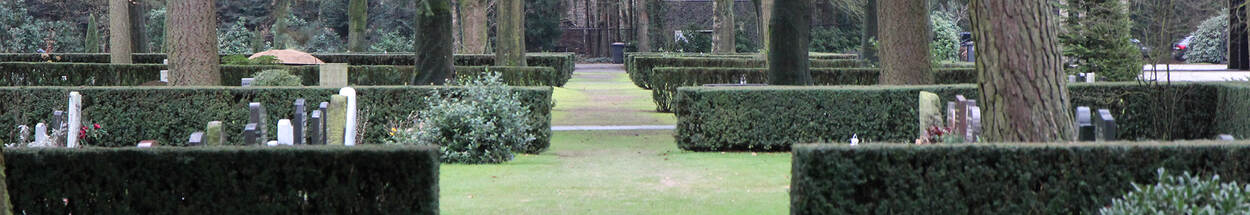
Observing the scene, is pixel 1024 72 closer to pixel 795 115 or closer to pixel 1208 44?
pixel 795 115

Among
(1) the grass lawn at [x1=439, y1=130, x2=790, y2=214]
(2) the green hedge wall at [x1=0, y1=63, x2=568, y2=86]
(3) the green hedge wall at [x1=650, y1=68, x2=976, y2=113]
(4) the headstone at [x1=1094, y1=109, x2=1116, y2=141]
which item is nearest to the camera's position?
(4) the headstone at [x1=1094, y1=109, x2=1116, y2=141]

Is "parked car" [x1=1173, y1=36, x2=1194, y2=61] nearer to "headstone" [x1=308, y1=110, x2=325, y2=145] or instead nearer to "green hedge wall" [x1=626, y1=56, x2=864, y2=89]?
"green hedge wall" [x1=626, y1=56, x2=864, y2=89]

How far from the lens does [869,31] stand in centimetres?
3195

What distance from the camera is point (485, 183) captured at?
11383 mm

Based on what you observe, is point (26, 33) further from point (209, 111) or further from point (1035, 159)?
point (1035, 159)

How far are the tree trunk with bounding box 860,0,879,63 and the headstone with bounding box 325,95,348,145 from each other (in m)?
21.5

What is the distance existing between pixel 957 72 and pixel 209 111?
13761 millimetres

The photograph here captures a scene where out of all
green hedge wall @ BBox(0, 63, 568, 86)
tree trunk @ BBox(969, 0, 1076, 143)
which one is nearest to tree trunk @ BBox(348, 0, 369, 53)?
green hedge wall @ BBox(0, 63, 568, 86)

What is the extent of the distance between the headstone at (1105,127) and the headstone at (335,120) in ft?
19.1

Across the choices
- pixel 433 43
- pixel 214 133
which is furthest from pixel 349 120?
pixel 433 43

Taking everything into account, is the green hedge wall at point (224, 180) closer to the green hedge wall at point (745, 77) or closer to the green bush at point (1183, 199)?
the green bush at point (1183, 199)

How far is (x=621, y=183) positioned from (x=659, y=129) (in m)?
7.41

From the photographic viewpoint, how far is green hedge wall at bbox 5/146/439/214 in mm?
6355

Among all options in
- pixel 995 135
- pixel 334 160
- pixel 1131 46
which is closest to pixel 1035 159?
pixel 995 135
